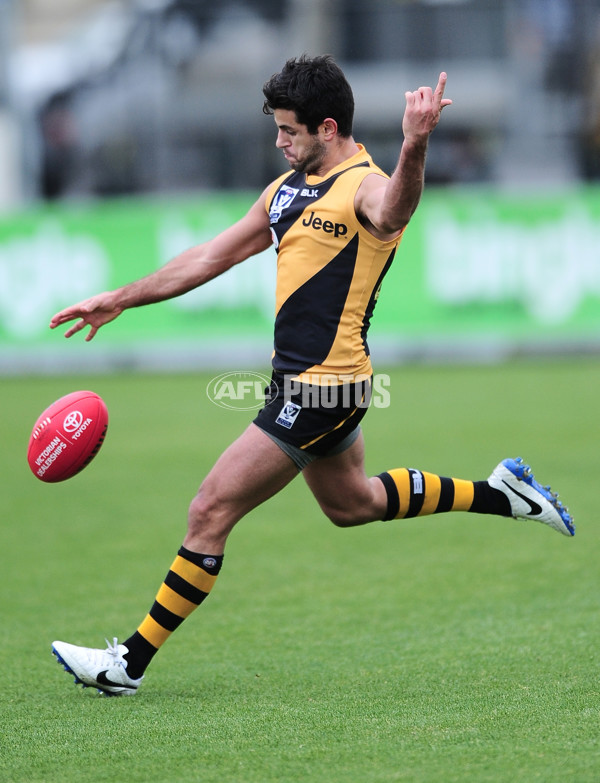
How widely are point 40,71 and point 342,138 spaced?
2181 cm

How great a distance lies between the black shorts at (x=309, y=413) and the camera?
4.53 metres

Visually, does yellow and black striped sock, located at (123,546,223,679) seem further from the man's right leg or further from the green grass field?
the green grass field

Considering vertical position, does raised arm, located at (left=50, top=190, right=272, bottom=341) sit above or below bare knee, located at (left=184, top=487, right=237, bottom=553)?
above

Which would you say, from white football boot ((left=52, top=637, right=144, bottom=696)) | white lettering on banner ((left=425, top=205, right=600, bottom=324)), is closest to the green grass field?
A: white football boot ((left=52, top=637, right=144, bottom=696))

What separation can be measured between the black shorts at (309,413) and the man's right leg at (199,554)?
66mm

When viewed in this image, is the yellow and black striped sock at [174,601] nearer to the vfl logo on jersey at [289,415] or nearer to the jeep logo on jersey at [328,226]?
the vfl logo on jersey at [289,415]

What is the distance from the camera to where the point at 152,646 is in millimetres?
4621

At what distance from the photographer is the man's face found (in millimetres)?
4547

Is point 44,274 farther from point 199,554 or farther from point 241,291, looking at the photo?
point 199,554

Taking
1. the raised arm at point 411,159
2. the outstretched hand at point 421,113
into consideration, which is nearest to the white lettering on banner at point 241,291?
the raised arm at point 411,159

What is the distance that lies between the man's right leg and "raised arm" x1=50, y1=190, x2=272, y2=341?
2.62 feet

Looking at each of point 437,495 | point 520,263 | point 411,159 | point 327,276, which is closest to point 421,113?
point 411,159

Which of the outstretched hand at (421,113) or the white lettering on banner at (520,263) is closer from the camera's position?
the outstretched hand at (421,113)

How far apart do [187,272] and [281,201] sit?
56 cm
